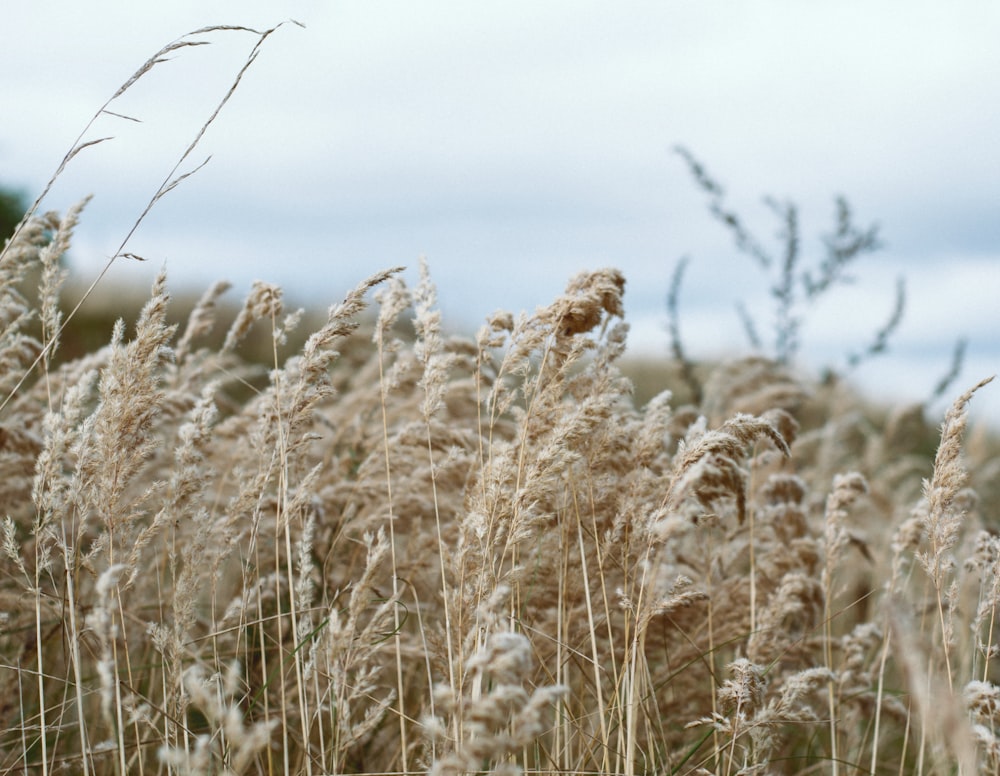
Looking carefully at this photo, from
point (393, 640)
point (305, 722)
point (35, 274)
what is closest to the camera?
point (305, 722)

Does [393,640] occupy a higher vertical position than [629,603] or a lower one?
lower

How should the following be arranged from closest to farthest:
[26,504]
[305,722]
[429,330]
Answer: [305,722], [429,330], [26,504]

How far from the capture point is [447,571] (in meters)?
2.82

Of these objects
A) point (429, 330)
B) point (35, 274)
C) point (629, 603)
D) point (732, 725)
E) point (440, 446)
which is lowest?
point (732, 725)

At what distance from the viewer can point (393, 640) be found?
2.81m

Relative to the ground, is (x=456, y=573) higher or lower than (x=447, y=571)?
higher

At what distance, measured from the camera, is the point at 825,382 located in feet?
21.2

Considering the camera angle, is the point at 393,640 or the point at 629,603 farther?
the point at 393,640

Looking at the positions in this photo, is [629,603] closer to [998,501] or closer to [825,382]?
[825,382]

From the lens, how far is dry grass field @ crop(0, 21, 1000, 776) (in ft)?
6.58

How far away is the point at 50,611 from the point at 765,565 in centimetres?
239

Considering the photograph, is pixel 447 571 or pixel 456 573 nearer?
pixel 456 573

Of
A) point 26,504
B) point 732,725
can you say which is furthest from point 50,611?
point 732,725

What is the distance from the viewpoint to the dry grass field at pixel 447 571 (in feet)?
6.58
